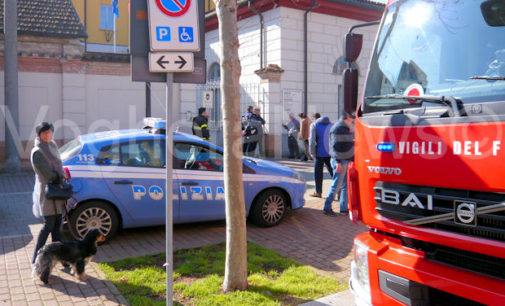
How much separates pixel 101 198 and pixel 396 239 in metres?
4.21

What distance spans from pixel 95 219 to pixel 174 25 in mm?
3416

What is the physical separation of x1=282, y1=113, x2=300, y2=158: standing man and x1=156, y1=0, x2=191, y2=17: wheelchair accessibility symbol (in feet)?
42.4

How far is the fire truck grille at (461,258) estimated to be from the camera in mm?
2865

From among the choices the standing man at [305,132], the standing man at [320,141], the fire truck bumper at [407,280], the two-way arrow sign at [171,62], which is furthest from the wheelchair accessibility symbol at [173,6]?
the standing man at [305,132]

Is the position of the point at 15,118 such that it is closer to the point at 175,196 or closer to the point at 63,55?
the point at 63,55

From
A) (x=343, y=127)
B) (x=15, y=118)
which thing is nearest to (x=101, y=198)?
(x=343, y=127)

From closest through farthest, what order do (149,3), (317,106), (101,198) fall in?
(149,3), (101,198), (317,106)

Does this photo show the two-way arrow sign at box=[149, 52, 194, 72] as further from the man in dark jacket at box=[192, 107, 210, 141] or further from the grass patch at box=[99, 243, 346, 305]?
the man in dark jacket at box=[192, 107, 210, 141]

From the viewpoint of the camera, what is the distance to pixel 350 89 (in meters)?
4.29

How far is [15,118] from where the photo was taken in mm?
13219

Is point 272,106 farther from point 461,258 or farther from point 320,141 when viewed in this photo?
point 461,258

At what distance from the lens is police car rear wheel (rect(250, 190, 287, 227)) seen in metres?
7.41

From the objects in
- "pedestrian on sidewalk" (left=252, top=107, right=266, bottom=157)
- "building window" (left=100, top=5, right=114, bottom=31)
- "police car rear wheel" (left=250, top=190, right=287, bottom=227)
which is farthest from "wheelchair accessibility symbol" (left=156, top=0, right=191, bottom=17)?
"building window" (left=100, top=5, right=114, bottom=31)

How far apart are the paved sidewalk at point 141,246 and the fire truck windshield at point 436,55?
2243mm
